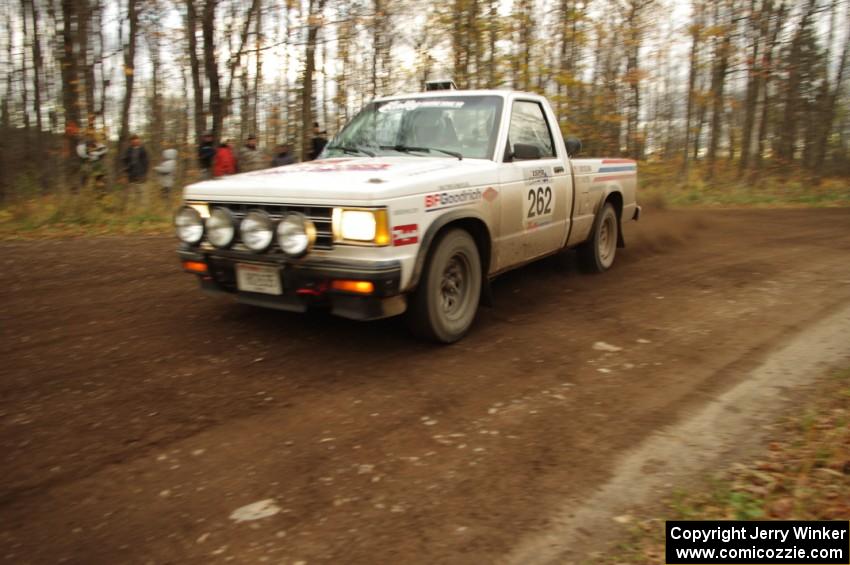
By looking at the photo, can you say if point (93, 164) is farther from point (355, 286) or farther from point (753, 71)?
point (753, 71)

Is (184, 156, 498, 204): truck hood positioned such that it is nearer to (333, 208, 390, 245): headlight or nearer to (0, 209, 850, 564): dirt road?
(333, 208, 390, 245): headlight

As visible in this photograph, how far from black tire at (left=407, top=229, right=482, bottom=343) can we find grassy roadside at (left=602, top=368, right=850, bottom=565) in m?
2.14

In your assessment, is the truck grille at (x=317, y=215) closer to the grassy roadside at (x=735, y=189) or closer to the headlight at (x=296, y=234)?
the headlight at (x=296, y=234)

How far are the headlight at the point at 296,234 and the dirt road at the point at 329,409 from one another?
0.84 m

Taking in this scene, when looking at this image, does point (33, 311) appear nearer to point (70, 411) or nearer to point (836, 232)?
point (70, 411)

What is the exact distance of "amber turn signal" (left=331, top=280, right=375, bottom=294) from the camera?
3965 millimetres

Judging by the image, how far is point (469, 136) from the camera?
5332 millimetres

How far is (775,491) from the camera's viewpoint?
2725 mm

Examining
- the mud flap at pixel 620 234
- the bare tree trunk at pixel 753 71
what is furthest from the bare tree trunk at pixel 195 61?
the bare tree trunk at pixel 753 71

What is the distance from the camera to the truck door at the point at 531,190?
5230mm

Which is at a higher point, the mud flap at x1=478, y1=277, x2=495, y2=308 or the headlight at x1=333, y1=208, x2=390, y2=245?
the headlight at x1=333, y1=208, x2=390, y2=245

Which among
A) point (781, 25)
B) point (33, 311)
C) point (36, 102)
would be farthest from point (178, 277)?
point (781, 25)

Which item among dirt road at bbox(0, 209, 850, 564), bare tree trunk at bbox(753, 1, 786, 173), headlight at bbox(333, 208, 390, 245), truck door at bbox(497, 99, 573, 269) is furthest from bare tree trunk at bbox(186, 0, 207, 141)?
bare tree trunk at bbox(753, 1, 786, 173)

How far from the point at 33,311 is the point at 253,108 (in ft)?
48.9
